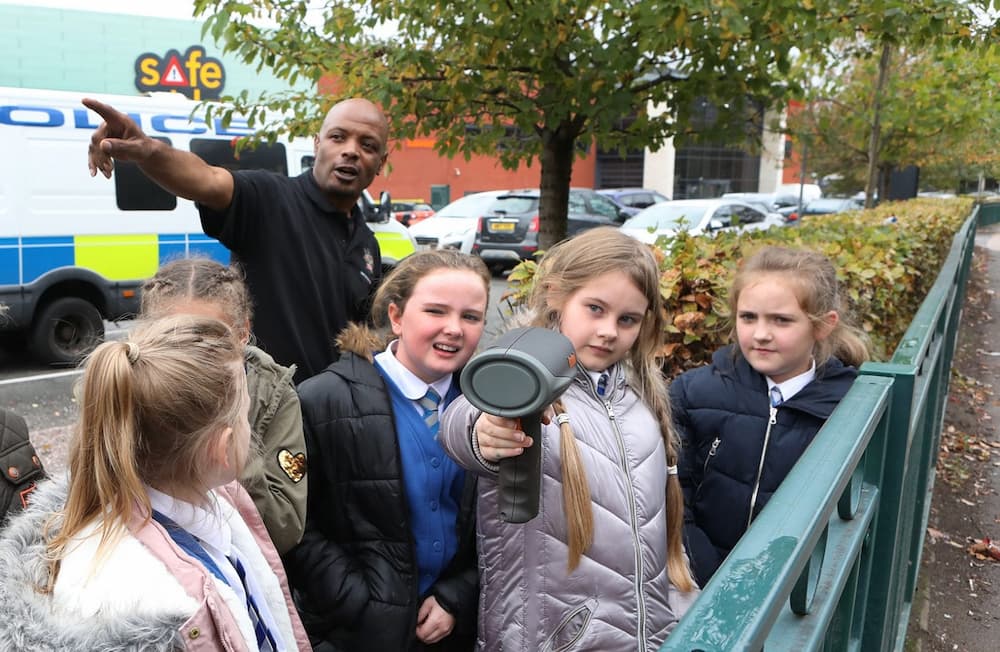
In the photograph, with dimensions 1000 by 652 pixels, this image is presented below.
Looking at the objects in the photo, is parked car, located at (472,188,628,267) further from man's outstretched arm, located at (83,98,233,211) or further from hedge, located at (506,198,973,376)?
man's outstretched arm, located at (83,98,233,211)

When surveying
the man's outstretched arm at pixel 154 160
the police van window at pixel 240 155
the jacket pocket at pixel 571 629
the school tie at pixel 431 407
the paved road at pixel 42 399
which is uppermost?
the police van window at pixel 240 155

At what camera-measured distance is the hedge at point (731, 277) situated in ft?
11.0

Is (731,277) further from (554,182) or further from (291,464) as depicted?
(554,182)

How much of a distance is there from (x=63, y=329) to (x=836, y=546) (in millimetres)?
8708

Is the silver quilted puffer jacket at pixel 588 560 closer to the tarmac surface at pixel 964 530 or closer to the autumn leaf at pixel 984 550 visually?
the tarmac surface at pixel 964 530

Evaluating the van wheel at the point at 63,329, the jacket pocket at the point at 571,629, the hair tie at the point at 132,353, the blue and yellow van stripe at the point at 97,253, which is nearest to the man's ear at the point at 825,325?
the jacket pocket at the point at 571,629

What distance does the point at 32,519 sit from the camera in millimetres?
1369

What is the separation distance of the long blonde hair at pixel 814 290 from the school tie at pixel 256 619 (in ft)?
5.32

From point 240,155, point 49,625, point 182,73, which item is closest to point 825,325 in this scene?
point 49,625

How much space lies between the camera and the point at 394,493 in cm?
194

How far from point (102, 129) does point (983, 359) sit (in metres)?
9.27

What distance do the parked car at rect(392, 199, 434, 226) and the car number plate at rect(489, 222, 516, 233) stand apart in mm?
4016

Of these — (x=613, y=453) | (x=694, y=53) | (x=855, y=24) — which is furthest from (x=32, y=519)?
(x=855, y=24)

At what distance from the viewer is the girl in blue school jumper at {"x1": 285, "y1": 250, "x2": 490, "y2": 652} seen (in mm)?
1954
